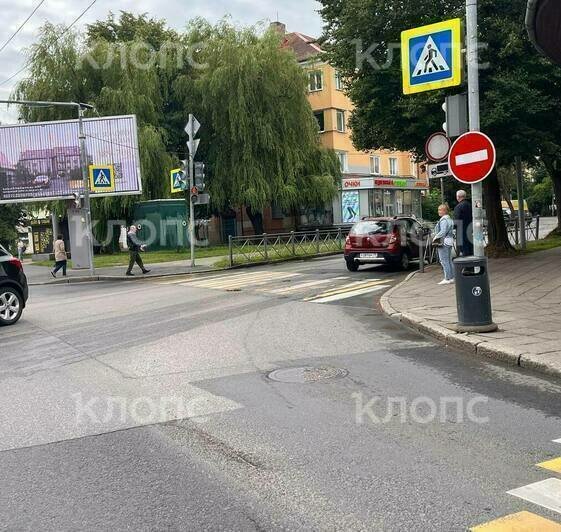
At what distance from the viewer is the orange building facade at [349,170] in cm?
4431

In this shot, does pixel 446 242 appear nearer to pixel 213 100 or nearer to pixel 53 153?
pixel 53 153

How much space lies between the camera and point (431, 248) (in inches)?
758

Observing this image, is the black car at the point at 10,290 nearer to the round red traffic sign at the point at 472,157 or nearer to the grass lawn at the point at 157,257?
the round red traffic sign at the point at 472,157

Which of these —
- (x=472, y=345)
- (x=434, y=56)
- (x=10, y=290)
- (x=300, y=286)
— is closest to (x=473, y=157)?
(x=434, y=56)

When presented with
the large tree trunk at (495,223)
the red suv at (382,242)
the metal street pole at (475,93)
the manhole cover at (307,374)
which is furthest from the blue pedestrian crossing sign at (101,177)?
the manhole cover at (307,374)

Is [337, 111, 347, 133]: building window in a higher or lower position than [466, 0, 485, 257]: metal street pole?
higher

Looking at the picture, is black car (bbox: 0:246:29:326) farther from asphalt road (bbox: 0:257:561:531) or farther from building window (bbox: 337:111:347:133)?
building window (bbox: 337:111:347:133)

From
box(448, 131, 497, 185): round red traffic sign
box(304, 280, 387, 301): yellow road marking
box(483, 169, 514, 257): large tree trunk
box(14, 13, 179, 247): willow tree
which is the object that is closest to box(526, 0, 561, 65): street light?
box(448, 131, 497, 185): round red traffic sign

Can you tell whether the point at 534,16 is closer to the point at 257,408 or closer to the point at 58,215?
the point at 257,408

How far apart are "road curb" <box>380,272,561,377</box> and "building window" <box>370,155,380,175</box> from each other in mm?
41769

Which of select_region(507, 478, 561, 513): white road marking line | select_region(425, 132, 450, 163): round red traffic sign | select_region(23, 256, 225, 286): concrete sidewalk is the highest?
select_region(425, 132, 450, 163): round red traffic sign

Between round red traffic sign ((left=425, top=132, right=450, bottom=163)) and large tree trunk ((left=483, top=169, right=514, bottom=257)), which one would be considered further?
large tree trunk ((left=483, top=169, right=514, bottom=257))

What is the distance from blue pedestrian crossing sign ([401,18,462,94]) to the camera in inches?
369

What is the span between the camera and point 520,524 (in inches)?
129
